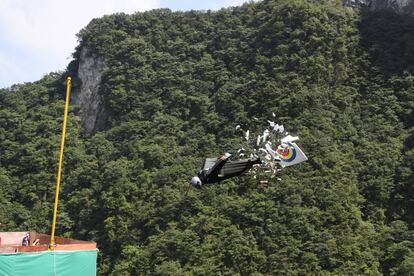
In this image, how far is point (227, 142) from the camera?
4053 centimetres

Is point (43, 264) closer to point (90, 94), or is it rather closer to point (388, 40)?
point (90, 94)

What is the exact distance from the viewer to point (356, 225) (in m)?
33.3

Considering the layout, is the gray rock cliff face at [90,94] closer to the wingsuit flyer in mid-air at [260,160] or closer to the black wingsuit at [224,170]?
the wingsuit flyer in mid-air at [260,160]

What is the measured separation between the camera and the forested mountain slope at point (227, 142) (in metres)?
32.9

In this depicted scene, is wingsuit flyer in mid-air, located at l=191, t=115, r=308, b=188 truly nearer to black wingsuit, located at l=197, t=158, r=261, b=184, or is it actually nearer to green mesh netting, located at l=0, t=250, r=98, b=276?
black wingsuit, located at l=197, t=158, r=261, b=184

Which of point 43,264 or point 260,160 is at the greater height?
point 260,160

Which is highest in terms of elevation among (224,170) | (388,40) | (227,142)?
(388,40)

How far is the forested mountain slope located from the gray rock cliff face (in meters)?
0.47

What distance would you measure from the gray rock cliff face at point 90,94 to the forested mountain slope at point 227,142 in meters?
0.47

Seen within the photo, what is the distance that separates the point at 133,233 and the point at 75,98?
21.1m

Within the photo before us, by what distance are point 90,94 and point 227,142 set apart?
58.2 ft

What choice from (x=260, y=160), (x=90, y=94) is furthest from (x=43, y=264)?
(x=90, y=94)

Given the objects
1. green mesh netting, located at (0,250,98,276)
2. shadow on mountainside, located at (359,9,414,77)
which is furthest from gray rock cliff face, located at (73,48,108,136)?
green mesh netting, located at (0,250,98,276)

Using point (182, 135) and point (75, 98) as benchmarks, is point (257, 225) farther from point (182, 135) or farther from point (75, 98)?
point (75, 98)
